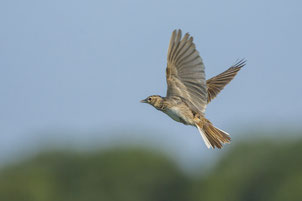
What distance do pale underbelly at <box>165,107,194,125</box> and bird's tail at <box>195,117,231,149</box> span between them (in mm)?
265

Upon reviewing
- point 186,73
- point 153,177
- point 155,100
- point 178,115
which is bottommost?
point 153,177

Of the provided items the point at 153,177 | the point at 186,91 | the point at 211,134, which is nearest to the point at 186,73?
the point at 186,91

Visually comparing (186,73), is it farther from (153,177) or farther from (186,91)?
(153,177)

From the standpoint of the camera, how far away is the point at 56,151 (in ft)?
198

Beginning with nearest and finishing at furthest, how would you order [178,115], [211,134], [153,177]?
[178,115] → [211,134] → [153,177]

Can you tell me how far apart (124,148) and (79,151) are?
190 inches

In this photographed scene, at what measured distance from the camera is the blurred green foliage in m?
Result: 44.3

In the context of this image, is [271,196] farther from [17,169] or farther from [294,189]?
[17,169]

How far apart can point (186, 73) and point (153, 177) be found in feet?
129

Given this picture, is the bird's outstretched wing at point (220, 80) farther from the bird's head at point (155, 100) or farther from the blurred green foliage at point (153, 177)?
the blurred green foliage at point (153, 177)

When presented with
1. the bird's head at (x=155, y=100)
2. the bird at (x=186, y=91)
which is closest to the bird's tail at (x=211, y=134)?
the bird at (x=186, y=91)

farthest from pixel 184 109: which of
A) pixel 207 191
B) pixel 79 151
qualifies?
pixel 79 151

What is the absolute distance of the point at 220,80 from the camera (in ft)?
47.7

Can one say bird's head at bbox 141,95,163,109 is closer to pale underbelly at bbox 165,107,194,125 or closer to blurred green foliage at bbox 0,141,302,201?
pale underbelly at bbox 165,107,194,125
